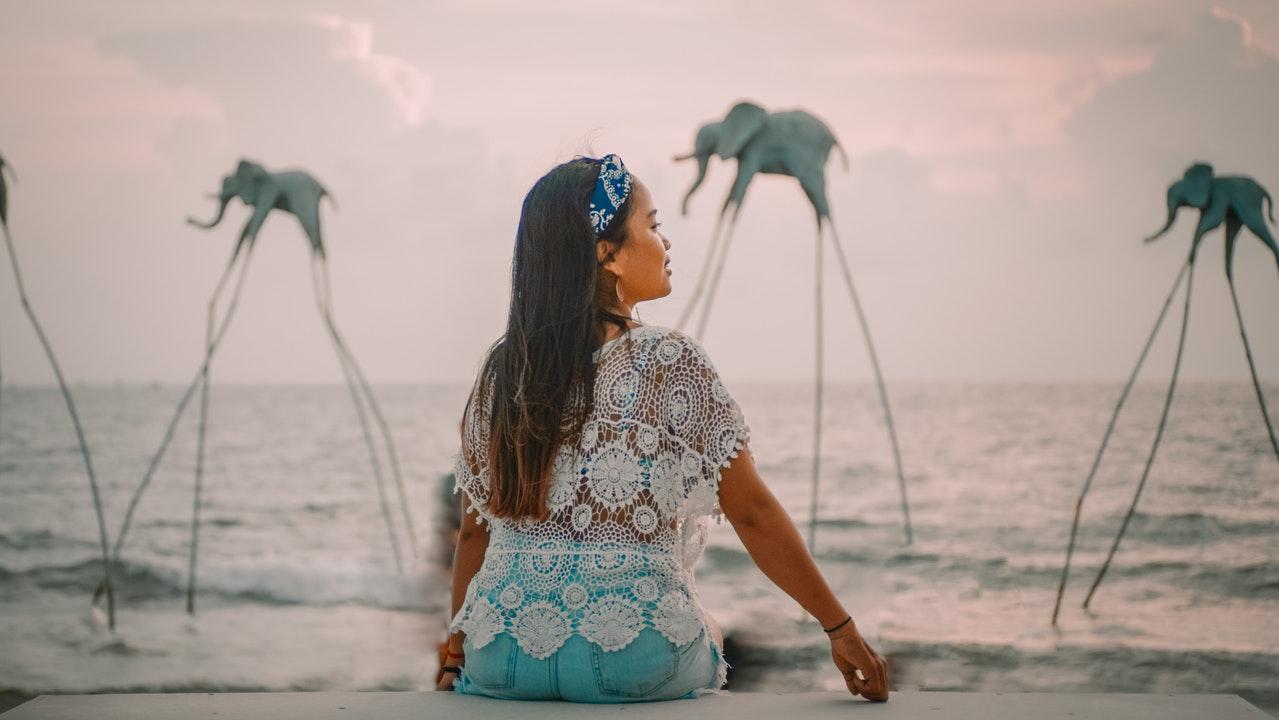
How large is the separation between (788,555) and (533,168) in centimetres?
72

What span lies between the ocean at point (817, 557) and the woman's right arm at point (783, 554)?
113 inches

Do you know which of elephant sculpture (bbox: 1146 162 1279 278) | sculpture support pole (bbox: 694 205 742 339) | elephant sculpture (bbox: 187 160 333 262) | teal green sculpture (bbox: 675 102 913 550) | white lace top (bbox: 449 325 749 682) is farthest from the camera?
elephant sculpture (bbox: 187 160 333 262)

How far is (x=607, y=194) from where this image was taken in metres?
1.69

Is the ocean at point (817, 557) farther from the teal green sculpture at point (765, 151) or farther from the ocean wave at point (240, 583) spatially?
the teal green sculpture at point (765, 151)

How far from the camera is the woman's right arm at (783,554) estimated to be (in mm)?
1624

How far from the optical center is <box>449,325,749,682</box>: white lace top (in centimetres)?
162

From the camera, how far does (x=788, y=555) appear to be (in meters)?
1.63

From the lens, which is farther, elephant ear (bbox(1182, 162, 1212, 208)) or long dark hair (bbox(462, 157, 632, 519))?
elephant ear (bbox(1182, 162, 1212, 208))

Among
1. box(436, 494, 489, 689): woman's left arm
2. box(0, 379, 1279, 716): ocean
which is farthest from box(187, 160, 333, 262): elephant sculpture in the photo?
box(436, 494, 489, 689): woman's left arm

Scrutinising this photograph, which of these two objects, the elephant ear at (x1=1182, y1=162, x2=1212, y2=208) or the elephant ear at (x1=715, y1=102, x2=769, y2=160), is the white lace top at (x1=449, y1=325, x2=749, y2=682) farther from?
the elephant ear at (x1=1182, y1=162, x2=1212, y2=208)

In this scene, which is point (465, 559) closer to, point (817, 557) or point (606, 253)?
point (606, 253)


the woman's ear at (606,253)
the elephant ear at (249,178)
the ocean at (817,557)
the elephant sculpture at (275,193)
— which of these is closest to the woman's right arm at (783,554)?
the woman's ear at (606,253)

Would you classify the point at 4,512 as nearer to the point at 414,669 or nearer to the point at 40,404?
the point at 414,669

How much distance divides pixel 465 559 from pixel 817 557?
10.1 meters
